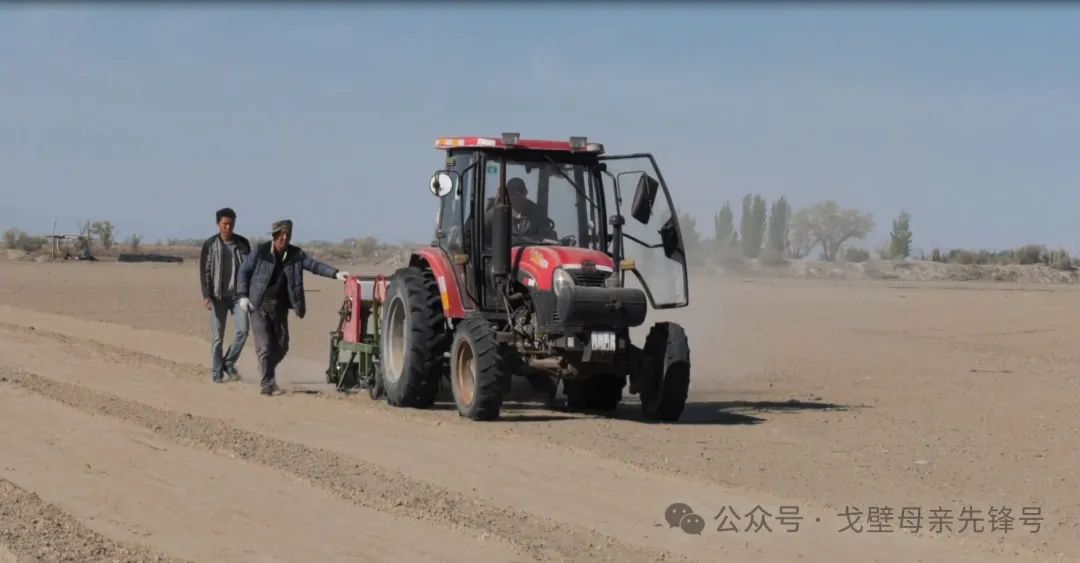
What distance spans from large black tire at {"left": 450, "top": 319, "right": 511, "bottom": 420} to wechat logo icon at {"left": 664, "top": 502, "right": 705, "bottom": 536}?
11.8ft

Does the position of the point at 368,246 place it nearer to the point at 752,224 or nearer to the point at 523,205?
the point at 752,224

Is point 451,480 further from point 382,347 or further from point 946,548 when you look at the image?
point 382,347

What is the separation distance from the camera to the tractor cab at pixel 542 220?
41.7 ft

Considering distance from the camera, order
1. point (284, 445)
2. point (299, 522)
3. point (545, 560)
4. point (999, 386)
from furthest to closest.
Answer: point (999, 386)
point (284, 445)
point (299, 522)
point (545, 560)

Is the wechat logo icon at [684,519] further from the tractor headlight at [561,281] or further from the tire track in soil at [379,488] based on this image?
the tractor headlight at [561,281]

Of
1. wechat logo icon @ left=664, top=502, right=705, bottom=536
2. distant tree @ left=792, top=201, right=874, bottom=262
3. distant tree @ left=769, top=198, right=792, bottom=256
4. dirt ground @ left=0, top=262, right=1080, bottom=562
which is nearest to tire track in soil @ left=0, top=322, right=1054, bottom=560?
dirt ground @ left=0, top=262, right=1080, bottom=562

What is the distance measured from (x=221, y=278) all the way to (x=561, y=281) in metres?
4.65

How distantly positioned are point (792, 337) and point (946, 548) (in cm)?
1623

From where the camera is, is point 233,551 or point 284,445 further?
point 284,445

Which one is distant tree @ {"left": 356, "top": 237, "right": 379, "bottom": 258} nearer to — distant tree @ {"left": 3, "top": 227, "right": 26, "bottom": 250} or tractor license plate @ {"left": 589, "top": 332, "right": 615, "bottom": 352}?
distant tree @ {"left": 3, "top": 227, "right": 26, "bottom": 250}

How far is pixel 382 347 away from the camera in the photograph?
14062mm

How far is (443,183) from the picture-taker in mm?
13258

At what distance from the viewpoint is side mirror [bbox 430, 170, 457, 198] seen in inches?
521

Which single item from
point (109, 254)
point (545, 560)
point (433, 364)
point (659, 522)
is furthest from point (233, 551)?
point (109, 254)
